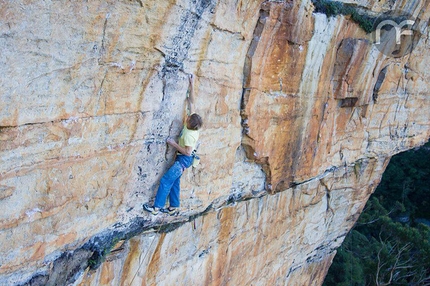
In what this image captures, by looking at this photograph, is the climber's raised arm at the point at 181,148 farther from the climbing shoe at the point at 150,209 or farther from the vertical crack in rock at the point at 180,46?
the climbing shoe at the point at 150,209

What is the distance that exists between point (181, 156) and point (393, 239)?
14.7 meters

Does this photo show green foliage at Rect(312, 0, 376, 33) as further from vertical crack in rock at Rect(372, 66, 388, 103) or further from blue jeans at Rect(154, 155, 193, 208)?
blue jeans at Rect(154, 155, 193, 208)

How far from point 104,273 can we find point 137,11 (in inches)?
128

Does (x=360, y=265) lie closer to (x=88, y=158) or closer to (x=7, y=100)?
(x=88, y=158)

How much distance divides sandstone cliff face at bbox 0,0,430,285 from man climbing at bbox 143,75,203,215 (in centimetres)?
13

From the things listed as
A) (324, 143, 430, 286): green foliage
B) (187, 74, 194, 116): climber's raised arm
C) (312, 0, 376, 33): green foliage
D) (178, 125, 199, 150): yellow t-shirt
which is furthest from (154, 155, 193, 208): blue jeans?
(324, 143, 430, 286): green foliage

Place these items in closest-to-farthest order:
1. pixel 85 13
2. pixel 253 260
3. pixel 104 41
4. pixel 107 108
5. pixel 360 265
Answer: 1. pixel 85 13
2. pixel 104 41
3. pixel 107 108
4. pixel 253 260
5. pixel 360 265

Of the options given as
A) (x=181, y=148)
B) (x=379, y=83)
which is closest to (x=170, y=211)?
(x=181, y=148)

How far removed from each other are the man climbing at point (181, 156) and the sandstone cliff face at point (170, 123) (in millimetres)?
128

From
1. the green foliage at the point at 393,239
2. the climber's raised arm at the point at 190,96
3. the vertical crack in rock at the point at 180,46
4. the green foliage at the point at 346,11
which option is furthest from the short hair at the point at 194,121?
the green foliage at the point at 393,239

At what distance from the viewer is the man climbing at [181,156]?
16.0 feet

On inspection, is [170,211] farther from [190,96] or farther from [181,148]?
[190,96]

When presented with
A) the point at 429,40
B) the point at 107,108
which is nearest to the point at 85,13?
the point at 107,108

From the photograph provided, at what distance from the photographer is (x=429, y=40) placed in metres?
9.09
